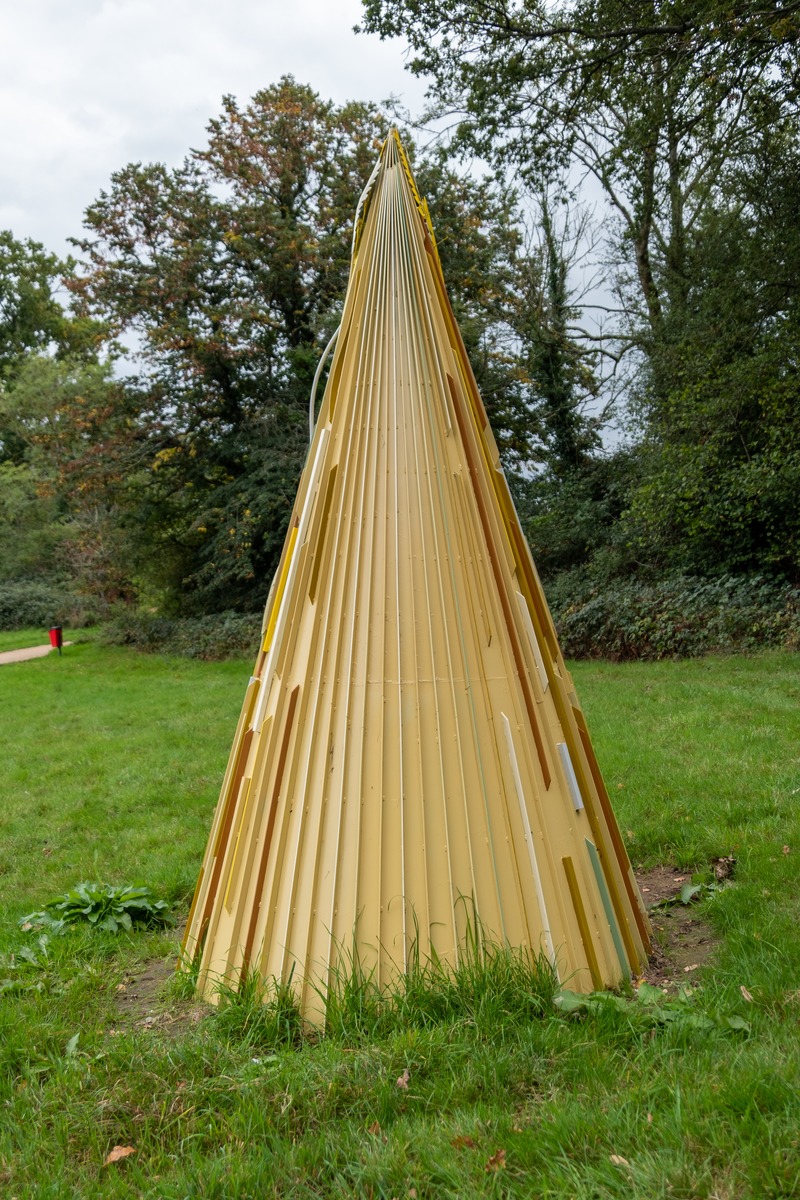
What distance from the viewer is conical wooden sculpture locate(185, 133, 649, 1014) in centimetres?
296

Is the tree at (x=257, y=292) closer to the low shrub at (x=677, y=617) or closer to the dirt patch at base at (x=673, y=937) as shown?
the low shrub at (x=677, y=617)

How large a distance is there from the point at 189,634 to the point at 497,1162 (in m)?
17.9

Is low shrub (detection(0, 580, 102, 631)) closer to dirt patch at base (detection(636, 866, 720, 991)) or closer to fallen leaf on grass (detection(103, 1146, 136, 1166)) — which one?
dirt patch at base (detection(636, 866, 720, 991))

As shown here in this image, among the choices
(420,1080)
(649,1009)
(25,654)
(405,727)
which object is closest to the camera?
(420,1080)

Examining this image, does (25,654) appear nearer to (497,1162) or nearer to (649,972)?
(649,972)

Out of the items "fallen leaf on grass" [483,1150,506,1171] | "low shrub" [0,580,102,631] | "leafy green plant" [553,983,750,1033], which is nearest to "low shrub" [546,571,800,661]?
"leafy green plant" [553,983,750,1033]

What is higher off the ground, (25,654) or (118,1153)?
(25,654)

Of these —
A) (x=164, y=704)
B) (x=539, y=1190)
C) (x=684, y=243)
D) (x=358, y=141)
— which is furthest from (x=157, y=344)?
(x=539, y=1190)

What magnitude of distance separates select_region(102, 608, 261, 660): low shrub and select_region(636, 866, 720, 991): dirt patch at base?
1399 cm

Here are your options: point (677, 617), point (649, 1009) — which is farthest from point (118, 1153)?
point (677, 617)

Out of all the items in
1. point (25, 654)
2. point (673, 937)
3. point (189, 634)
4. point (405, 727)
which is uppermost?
point (405, 727)

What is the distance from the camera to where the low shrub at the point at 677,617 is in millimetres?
13008

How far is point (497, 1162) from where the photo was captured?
2.13m

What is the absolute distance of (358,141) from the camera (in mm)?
19172
